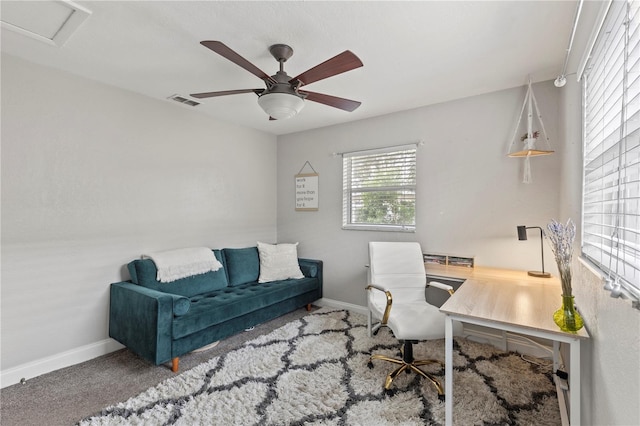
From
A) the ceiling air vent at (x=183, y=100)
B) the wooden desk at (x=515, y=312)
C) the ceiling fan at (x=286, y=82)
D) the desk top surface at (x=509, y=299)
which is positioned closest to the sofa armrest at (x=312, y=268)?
the desk top surface at (x=509, y=299)

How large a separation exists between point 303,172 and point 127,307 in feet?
8.60

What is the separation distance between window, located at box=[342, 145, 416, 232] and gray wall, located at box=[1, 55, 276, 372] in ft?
5.95

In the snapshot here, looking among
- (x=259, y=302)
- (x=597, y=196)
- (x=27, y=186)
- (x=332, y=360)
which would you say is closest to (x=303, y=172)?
(x=259, y=302)

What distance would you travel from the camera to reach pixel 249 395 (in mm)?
1982

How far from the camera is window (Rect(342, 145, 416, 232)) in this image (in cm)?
331

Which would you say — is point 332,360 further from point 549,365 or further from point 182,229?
point 182,229

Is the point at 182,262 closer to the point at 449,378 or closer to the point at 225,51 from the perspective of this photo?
the point at 225,51

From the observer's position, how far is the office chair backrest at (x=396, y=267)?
2.75 metres

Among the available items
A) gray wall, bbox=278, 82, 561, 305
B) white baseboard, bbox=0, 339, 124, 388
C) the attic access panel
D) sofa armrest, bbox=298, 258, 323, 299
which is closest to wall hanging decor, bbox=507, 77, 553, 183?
gray wall, bbox=278, 82, 561, 305

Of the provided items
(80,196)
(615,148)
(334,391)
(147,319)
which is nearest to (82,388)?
(147,319)

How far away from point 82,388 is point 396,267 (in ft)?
8.87

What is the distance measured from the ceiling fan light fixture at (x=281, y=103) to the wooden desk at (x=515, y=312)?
1615mm

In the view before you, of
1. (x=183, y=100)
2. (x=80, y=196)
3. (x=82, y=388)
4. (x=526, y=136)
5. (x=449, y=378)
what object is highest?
(x=183, y=100)

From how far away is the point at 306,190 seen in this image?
410cm
